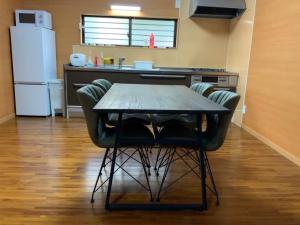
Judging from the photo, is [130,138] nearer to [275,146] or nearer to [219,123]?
[219,123]

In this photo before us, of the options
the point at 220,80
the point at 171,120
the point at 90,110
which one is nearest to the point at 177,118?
the point at 171,120

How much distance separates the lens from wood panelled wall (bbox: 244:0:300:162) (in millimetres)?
2910

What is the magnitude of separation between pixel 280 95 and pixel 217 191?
5.48ft

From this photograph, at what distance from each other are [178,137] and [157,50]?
334 cm

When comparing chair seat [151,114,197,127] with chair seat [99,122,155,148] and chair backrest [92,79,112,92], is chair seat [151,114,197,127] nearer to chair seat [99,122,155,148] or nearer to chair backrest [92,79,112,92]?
chair seat [99,122,155,148]

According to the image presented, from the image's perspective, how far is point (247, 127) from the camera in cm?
409

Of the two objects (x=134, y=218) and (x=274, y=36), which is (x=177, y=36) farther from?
(x=134, y=218)

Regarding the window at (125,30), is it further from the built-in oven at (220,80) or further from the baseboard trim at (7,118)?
the baseboard trim at (7,118)

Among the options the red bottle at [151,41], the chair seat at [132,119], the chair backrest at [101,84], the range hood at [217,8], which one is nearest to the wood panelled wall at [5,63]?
the chair backrest at [101,84]

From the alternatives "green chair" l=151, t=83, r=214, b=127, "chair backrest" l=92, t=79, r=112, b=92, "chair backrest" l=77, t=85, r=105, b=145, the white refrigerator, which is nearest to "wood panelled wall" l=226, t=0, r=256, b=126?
"green chair" l=151, t=83, r=214, b=127

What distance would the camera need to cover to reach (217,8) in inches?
176

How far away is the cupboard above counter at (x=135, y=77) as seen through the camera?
4383 mm

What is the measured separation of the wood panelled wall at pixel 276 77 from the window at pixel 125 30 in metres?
1.74

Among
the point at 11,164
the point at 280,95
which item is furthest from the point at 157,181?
the point at 280,95
